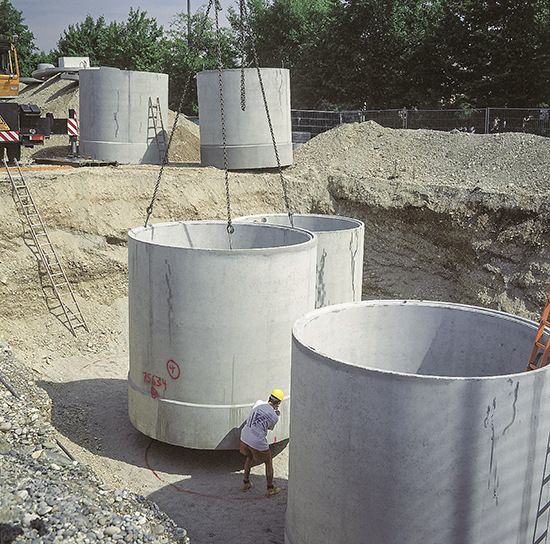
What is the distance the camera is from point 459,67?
3234cm

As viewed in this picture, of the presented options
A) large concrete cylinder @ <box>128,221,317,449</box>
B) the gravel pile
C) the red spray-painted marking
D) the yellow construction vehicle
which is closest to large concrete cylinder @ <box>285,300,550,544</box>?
the gravel pile

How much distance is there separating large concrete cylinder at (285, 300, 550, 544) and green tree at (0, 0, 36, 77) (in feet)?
178

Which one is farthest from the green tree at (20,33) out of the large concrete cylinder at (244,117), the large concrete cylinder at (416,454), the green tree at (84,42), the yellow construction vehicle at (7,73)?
the large concrete cylinder at (416,454)

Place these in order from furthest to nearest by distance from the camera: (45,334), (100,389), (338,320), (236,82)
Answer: (236,82) < (45,334) < (100,389) < (338,320)

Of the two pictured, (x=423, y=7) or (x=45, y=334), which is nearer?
(x=45, y=334)

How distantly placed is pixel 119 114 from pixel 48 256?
19.6 ft

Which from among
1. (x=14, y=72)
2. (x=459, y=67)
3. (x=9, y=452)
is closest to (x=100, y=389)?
(x=9, y=452)

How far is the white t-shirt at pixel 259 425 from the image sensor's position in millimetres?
7652

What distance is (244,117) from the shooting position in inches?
645

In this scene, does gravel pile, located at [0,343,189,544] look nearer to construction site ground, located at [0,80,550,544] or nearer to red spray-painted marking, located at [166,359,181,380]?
red spray-painted marking, located at [166,359,181,380]

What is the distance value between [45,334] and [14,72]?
34.5 ft

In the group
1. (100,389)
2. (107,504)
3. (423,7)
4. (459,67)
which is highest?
(423,7)

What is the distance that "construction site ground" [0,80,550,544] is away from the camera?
9094 mm

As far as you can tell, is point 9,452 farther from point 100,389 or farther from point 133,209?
point 133,209
